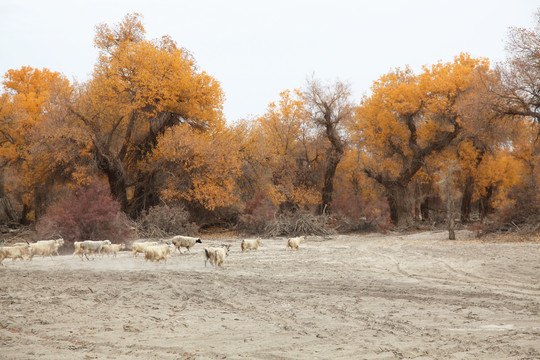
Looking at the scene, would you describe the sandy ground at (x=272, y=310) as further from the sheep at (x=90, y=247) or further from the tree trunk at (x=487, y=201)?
the tree trunk at (x=487, y=201)

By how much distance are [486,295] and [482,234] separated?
16380 mm

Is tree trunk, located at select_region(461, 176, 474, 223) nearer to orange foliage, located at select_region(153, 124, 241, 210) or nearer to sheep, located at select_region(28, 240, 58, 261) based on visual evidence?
orange foliage, located at select_region(153, 124, 241, 210)

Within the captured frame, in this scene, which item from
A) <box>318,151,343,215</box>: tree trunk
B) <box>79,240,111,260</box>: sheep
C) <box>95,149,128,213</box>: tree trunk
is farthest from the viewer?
<box>318,151,343,215</box>: tree trunk

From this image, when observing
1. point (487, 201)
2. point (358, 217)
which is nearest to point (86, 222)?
point (358, 217)

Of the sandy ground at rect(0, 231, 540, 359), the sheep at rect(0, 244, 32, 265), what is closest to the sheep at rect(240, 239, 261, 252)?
the sandy ground at rect(0, 231, 540, 359)

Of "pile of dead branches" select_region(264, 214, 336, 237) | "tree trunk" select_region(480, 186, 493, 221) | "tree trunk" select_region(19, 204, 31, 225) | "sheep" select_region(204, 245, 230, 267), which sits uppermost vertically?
"tree trunk" select_region(480, 186, 493, 221)

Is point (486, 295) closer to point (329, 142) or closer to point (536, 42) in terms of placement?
point (536, 42)

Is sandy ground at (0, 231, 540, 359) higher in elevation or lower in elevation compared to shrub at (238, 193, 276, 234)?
lower

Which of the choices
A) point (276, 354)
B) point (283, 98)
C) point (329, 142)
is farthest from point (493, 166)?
point (276, 354)

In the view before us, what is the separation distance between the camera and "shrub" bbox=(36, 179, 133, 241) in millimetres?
21344

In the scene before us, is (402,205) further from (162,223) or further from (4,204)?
(4,204)

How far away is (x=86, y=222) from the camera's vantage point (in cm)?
2156

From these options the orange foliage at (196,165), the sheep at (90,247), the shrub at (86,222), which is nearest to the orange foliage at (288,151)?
the orange foliage at (196,165)

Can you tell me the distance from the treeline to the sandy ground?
11.6 meters
